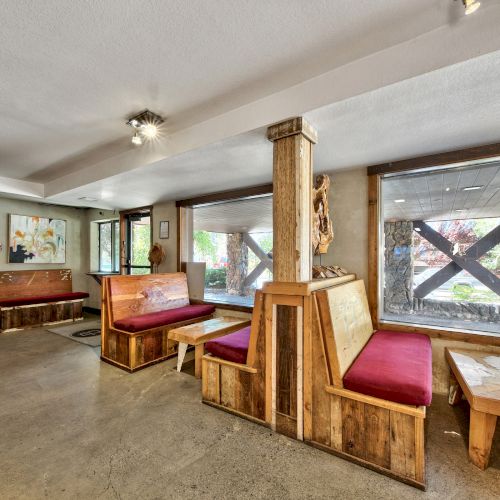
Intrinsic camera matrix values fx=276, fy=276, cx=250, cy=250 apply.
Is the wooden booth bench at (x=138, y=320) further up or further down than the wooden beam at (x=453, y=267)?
further down

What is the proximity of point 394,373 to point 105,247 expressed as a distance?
21.0 feet

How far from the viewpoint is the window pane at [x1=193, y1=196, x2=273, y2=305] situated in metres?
4.89

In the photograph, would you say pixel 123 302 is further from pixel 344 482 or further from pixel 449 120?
pixel 449 120

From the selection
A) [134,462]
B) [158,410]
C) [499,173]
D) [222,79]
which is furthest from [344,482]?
[499,173]

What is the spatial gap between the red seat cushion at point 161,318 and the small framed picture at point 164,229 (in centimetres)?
142

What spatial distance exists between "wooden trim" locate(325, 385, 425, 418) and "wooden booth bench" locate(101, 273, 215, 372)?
2209 millimetres

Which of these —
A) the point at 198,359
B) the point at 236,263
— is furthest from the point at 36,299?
the point at 236,263

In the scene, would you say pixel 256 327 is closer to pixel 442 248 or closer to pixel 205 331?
pixel 205 331

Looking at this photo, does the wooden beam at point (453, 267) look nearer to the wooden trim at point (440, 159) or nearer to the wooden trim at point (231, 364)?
the wooden trim at point (440, 159)

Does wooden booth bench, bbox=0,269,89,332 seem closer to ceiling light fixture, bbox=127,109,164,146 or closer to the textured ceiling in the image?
the textured ceiling

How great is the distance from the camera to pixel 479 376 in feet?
6.11

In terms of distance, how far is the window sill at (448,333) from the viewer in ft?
7.72

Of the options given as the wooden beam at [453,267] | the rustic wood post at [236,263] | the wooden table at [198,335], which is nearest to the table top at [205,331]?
the wooden table at [198,335]

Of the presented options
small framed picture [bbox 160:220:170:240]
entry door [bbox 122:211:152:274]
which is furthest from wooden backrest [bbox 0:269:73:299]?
small framed picture [bbox 160:220:170:240]
